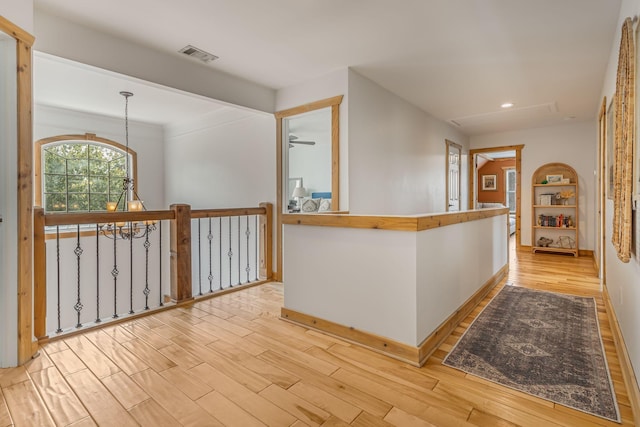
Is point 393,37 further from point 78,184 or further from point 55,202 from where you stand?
point 55,202

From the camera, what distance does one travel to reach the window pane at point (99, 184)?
597 cm

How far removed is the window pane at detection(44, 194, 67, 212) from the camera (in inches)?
215

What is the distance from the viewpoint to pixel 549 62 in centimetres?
352

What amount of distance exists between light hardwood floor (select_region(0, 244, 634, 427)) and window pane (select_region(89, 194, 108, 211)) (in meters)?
4.29

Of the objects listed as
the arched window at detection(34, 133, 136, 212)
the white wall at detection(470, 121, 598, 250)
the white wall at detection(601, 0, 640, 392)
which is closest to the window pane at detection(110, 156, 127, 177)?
the arched window at detection(34, 133, 136, 212)

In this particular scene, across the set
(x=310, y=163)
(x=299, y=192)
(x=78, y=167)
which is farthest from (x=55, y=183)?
(x=310, y=163)

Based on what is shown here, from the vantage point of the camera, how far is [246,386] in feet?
6.08

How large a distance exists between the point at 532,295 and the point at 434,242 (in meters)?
2.18

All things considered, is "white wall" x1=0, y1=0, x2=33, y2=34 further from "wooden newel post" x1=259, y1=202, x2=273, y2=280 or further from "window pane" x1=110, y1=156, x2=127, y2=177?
"window pane" x1=110, y1=156, x2=127, y2=177

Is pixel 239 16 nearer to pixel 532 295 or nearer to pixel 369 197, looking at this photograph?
pixel 369 197

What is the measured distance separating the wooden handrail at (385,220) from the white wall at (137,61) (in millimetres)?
1896

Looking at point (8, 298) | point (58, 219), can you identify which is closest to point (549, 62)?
point (58, 219)

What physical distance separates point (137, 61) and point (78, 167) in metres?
3.83

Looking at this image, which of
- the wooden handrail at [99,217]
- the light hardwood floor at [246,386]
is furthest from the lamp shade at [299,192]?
the light hardwood floor at [246,386]
